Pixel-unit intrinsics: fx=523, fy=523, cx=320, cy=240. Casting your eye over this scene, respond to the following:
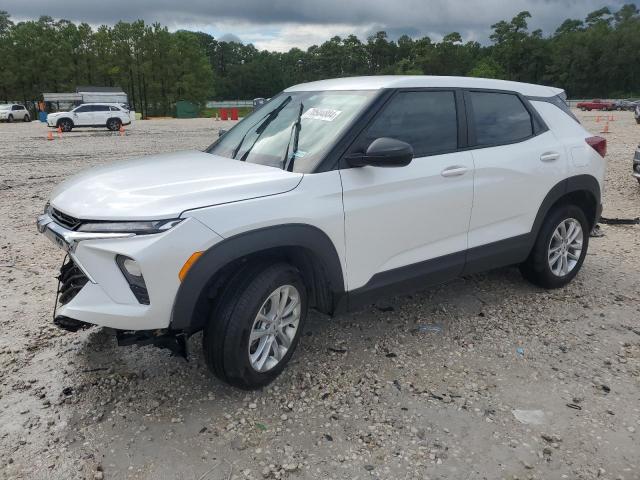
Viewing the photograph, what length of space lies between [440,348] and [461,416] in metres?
0.79

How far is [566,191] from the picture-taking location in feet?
14.6

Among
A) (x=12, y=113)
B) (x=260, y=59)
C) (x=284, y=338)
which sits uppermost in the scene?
(x=260, y=59)

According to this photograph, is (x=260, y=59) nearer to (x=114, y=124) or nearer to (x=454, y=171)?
(x=114, y=124)

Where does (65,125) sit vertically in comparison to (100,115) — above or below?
below

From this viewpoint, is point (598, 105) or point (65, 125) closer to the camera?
point (65, 125)

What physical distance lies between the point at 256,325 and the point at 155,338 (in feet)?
1.83

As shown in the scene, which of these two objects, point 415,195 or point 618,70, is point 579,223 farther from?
point 618,70

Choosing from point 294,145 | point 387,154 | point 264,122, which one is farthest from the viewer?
point 264,122

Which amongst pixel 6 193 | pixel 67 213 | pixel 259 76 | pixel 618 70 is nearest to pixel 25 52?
pixel 259 76

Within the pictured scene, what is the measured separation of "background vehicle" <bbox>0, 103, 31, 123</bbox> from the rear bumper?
44095 mm

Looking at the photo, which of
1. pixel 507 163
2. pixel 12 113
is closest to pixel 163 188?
pixel 507 163

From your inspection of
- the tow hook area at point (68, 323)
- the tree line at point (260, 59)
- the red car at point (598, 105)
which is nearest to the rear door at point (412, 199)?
the tow hook area at point (68, 323)

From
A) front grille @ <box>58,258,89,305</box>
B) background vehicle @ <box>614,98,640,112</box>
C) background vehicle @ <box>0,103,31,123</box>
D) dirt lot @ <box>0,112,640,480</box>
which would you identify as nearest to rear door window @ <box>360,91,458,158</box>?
dirt lot @ <box>0,112,640,480</box>

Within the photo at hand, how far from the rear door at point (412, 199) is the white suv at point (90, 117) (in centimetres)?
2774
